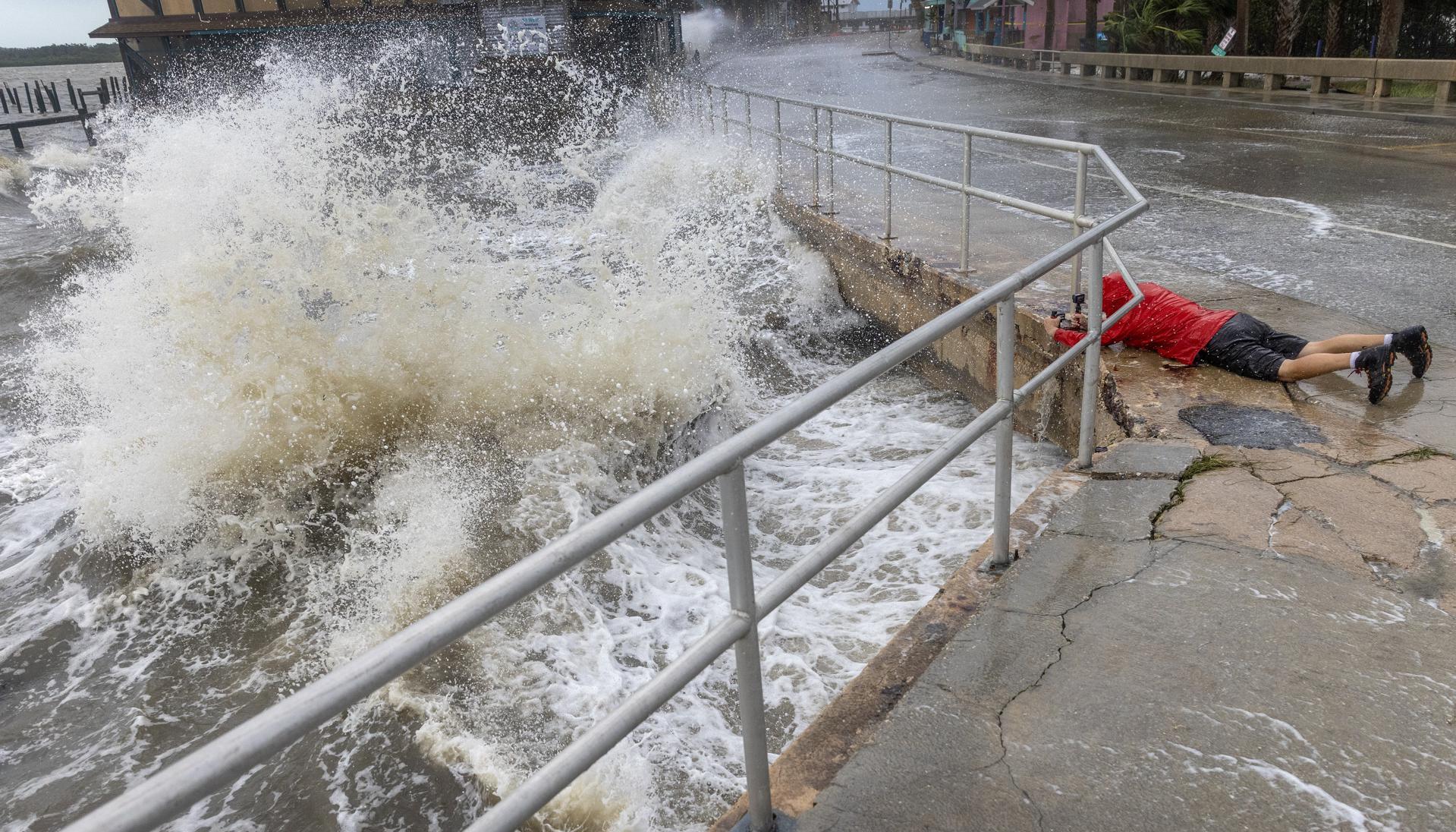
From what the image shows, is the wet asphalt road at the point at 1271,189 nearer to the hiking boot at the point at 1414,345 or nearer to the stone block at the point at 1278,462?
the hiking boot at the point at 1414,345

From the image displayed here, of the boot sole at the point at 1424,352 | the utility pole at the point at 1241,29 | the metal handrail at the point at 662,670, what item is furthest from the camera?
the utility pole at the point at 1241,29

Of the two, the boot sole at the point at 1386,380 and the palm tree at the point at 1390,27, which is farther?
the palm tree at the point at 1390,27

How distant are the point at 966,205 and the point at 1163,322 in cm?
196

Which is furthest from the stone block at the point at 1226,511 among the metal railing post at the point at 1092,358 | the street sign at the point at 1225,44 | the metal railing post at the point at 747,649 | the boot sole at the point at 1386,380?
the street sign at the point at 1225,44

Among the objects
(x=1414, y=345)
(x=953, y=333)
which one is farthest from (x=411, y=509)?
(x=1414, y=345)

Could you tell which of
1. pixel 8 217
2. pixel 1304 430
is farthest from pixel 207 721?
pixel 8 217

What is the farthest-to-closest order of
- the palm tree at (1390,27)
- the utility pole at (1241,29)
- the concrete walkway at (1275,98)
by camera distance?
1. the utility pole at (1241,29)
2. the palm tree at (1390,27)
3. the concrete walkway at (1275,98)

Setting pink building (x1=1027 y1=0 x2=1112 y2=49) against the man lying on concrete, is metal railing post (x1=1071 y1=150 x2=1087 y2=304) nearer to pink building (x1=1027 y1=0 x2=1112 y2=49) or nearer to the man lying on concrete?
the man lying on concrete

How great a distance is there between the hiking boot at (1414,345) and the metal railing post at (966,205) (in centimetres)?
276

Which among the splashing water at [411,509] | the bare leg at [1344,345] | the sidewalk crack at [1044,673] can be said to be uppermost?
the bare leg at [1344,345]

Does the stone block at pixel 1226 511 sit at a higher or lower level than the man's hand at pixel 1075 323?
lower

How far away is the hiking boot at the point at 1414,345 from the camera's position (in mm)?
4418

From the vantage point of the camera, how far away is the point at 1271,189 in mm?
9820

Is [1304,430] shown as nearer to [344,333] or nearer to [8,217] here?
[344,333]
